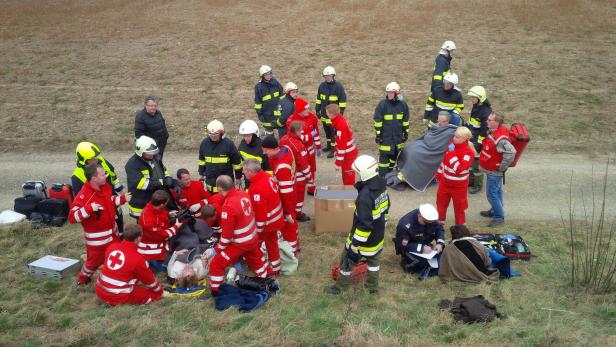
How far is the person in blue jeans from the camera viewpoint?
8625mm

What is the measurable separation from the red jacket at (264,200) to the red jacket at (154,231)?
133 cm

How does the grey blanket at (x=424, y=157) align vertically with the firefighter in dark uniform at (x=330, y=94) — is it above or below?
below

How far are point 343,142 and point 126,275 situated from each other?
15.3 ft

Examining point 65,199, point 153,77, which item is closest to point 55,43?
point 153,77

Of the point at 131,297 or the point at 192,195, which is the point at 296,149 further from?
the point at 131,297

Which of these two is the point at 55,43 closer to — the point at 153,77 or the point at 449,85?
the point at 153,77

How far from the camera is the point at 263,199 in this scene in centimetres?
702

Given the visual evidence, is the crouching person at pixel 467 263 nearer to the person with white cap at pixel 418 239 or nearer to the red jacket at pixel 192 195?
the person with white cap at pixel 418 239

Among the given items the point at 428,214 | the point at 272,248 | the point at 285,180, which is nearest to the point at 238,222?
the point at 272,248

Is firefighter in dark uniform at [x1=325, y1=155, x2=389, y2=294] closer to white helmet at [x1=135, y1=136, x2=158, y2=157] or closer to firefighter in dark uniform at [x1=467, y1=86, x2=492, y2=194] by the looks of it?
white helmet at [x1=135, y1=136, x2=158, y2=157]

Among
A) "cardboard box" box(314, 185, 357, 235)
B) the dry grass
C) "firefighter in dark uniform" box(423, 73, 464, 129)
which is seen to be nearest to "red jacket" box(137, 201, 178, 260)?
"cardboard box" box(314, 185, 357, 235)

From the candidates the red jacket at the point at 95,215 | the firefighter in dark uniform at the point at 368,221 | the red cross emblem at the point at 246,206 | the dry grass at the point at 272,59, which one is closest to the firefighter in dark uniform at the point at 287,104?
the dry grass at the point at 272,59

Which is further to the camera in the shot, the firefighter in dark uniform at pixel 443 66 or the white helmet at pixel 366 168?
the firefighter in dark uniform at pixel 443 66

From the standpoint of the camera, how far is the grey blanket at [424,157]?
10.1 metres
